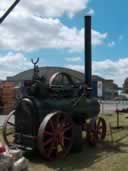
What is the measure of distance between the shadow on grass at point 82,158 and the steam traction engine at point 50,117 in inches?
8.3

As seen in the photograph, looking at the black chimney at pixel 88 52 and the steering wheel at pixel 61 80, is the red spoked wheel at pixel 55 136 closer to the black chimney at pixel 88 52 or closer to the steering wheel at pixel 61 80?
the steering wheel at pixel 61 80

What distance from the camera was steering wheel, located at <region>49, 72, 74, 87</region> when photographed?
365 inches

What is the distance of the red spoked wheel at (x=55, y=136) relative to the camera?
8141 mm

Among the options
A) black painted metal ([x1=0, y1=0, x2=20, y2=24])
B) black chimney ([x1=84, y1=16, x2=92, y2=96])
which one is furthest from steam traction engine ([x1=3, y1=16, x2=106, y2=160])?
black painted metal ([x1=0, y1=0, x2=20, y2=24])

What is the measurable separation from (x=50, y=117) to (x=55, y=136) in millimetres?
487

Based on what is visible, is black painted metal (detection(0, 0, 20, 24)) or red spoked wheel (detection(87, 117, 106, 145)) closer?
black painted metal (detection(0, 0, 20, 24))

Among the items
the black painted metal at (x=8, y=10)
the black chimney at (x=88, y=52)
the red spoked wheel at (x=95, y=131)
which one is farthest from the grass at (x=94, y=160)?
the black painted metal at (x=8, y=10)

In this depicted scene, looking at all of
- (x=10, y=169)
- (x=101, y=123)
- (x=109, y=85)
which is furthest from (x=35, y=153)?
(x=109, y=85)

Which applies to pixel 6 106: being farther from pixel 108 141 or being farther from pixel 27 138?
pixel 27 138

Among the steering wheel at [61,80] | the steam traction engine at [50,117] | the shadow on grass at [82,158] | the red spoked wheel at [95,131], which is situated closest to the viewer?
the shadow on grass at [82,158]

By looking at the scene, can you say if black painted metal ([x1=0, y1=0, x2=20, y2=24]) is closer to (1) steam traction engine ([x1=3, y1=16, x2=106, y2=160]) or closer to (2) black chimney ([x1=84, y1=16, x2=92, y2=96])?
(1) steam traction engine ([x1=3, y1=16, x2=106, y2=160])

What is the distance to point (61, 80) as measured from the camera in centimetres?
998

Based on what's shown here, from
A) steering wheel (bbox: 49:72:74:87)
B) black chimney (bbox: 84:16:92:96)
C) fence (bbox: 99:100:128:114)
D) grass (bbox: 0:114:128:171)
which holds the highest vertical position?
black chimney (bbox: 84:16:92:96)

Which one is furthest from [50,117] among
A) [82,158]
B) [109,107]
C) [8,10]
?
[109,107]
